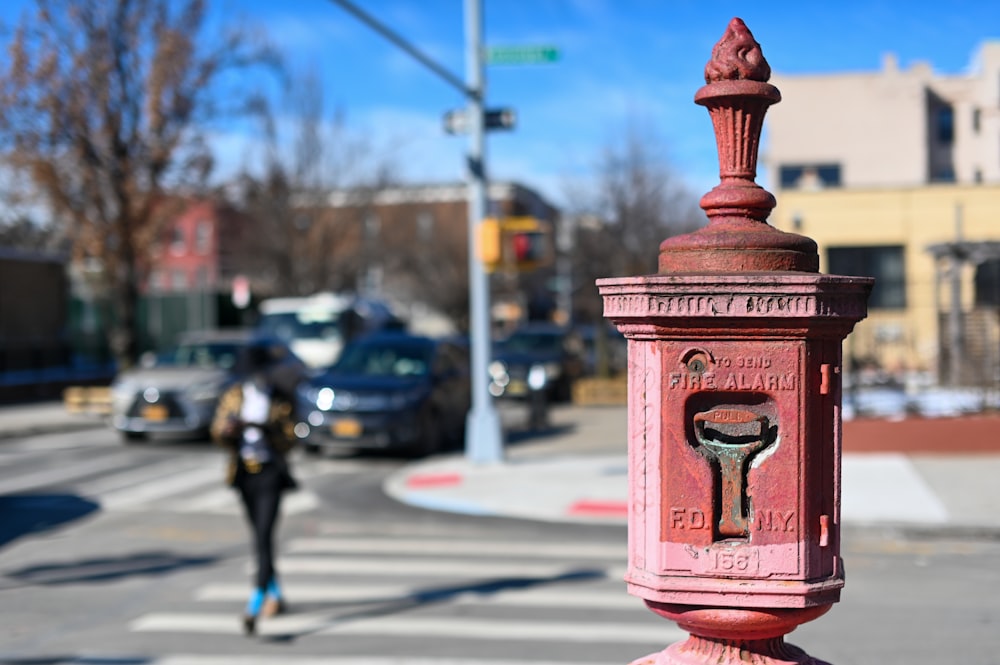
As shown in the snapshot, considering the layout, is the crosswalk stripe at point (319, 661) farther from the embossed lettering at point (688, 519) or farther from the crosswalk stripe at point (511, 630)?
the embossed lettering at point (688, 519)

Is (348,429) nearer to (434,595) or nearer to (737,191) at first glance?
(434,595)

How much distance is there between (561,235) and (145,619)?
103ft

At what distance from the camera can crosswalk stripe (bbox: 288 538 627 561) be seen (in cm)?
941

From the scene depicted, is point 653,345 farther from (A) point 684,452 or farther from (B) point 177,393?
(B) point 177,393

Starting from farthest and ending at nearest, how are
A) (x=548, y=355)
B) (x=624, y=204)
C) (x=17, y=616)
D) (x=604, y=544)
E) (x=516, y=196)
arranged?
(x=516, y=196), (x=624, y=204), (x=548, y=355), (x=604, y=544), (x=17, y=616)

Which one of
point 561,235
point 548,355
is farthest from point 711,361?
point 561,235

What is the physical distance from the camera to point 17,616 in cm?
Answer: 712

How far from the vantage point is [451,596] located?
7.88 metres

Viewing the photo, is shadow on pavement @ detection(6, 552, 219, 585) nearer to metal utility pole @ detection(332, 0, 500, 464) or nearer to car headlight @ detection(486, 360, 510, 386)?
metal utility pole @ detection(332, 0, 500, 464)

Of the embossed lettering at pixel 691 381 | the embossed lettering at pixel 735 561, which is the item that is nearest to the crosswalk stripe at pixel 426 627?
the embossed lettering at pixel 735 561

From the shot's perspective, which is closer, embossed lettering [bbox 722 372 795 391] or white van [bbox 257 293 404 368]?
embossed lettering [bbox 722 372 795 391]

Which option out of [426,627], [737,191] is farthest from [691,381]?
[426,627]

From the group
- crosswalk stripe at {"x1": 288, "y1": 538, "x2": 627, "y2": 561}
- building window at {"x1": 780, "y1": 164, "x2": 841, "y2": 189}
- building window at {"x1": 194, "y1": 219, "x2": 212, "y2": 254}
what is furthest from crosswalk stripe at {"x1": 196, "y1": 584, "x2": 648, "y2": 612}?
building window at {"x1": 194, "y1": 219, "x2": 212, "y2": 254}

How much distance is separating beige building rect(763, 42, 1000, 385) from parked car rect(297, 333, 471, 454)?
587cm
